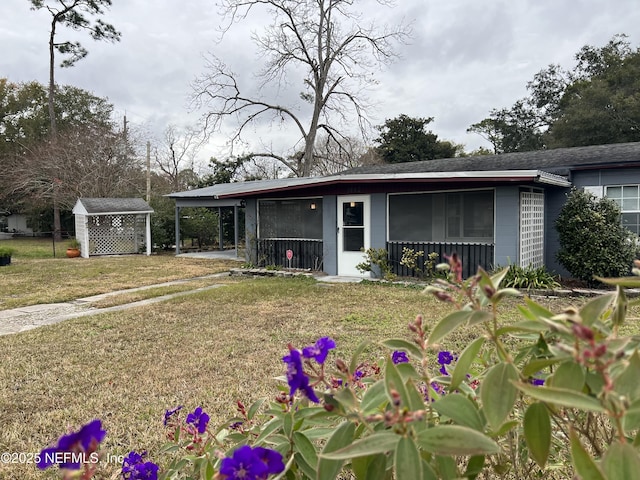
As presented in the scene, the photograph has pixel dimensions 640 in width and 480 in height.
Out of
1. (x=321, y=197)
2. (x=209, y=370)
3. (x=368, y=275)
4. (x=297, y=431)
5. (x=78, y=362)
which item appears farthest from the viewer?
(x=321, y=197)

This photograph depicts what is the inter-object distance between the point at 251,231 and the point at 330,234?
2661mm

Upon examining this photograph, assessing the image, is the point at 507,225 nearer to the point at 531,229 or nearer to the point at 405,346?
the point at 531,229

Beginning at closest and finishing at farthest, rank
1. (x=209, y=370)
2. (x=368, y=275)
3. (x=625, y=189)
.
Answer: (x=209, y=370) → (x=625, y=189) → (x=368, y=275)

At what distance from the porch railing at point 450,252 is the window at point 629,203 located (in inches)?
118

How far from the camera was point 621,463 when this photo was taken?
61 cm

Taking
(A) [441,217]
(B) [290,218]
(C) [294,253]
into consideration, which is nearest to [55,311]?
(C) [294,253]

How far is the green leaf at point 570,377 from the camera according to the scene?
71 centimetres

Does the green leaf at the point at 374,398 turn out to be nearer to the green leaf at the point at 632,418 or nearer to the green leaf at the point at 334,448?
the green leaf at the point at 334,448

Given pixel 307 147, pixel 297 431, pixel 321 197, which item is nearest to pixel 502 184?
pixel 321 197

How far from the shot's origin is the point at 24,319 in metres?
6.02

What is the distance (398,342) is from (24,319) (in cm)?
677

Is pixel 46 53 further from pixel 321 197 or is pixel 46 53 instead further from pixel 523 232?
pixel 523 232

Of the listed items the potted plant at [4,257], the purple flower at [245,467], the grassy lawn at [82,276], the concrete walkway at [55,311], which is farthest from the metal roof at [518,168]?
the purple flower at [245,467]

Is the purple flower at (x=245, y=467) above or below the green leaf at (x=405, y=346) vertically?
below
